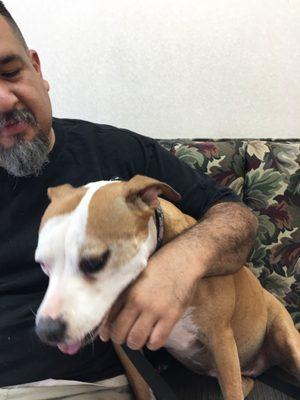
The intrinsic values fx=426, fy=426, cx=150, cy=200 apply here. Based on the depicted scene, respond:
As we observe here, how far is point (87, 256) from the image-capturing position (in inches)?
31.8

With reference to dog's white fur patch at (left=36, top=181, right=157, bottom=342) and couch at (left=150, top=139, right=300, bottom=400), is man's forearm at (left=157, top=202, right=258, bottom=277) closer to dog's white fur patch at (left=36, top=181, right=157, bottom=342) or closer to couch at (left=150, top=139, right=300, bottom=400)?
dog's white fur patch at (left=36, top=181, right=157, bottom=342)

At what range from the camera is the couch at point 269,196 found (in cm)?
146

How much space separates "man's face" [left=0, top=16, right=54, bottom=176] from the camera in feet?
3.75

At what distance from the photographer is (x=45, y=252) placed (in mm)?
840

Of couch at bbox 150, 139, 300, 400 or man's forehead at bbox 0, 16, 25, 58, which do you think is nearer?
man's forehead at bbox 0, 16, 25, 58

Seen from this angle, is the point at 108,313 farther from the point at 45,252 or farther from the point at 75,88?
the point at 75,88

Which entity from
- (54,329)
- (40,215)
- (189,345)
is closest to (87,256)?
(54,329)

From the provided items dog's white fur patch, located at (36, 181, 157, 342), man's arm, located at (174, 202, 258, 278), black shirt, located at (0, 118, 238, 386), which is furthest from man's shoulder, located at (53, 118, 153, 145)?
dog's white fur patch, located at (36, 181, 157, 342)

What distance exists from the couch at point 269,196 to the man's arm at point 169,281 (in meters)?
0.41

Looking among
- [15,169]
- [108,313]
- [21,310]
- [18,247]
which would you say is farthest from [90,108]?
[108,313]

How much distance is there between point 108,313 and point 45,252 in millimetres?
179

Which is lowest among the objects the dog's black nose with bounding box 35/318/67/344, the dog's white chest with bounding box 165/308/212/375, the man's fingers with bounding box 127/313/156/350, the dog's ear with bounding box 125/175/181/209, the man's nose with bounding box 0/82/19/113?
the dog's white chest with bounding box 165/308/212/375

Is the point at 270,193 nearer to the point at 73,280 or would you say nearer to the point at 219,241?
the point at 219,241

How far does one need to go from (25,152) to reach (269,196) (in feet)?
2.73
